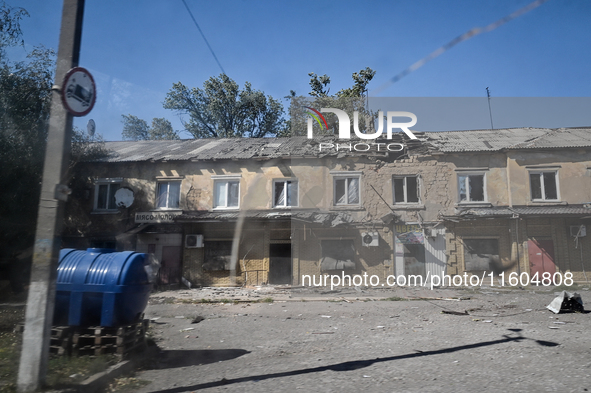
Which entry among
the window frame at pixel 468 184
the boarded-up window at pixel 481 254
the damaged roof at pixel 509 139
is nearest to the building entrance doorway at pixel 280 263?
the boarded-up window at pixel 481 254

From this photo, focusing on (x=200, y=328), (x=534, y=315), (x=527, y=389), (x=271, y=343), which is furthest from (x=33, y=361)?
(x=534, y=315)

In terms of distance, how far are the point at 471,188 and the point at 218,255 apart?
12486 mm

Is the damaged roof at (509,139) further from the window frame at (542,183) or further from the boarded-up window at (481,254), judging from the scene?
the boarded-up window at (481,254)

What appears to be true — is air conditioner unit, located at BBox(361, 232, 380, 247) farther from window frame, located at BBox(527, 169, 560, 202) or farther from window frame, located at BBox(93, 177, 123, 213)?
window frame, located at BBox(93, 177, 123, 213)

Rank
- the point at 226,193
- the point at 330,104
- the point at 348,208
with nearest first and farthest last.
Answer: the point at 348,208
the point at 226,193
the point at 330,104

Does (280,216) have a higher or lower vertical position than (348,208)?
lower

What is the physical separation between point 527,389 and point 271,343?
4028mm

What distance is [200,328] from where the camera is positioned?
8.30 metres

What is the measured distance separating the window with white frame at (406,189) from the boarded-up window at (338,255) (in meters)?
→ 3.18

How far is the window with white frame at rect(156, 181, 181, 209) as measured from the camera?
1867 cm

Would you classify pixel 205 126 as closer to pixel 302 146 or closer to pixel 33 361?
pixel 302 146

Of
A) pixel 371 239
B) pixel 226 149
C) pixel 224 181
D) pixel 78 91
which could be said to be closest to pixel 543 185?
pixel 371 239

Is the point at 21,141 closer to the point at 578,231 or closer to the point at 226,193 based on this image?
the point at 226,193

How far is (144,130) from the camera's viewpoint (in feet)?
103
